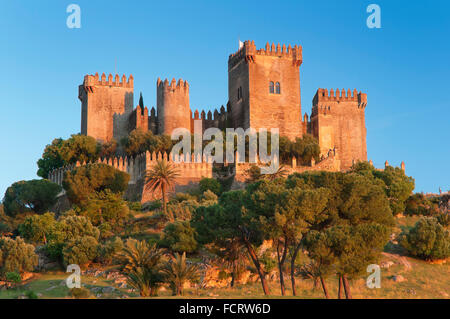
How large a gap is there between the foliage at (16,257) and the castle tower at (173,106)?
2552 centimetres

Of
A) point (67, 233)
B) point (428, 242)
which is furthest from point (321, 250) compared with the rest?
point (67, 233)

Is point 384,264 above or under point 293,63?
under

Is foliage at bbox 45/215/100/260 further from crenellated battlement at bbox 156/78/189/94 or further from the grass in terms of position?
crenellated battlement at bbox 156/78/189/94

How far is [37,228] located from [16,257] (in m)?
6.79

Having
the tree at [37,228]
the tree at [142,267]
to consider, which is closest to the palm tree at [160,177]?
the tree at [37,228]

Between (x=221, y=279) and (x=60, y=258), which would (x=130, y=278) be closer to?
(x=221, y=279)

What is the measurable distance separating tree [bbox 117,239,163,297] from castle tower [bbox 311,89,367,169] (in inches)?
1378

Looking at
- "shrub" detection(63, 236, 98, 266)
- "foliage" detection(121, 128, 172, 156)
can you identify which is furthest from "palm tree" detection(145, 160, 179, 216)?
"shrub" detection(63, 236, 98, 266)

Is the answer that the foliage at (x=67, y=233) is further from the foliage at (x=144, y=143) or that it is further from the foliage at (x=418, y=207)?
the foliage at (x=418, y=207)

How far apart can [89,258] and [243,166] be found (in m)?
19.3

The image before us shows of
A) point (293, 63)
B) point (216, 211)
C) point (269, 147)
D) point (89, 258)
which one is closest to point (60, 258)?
point (89, 258)

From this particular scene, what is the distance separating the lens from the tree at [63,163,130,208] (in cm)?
5138

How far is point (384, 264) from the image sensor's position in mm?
39500

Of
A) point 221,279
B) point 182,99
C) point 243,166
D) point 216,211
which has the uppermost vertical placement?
point 182,99
